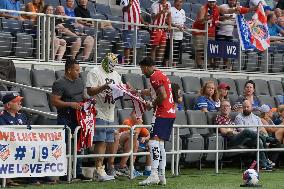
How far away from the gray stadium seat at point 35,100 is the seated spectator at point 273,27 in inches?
387

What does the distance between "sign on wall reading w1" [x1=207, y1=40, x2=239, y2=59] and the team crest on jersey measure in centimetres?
954

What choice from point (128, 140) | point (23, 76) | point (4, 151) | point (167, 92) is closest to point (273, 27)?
point (23, 76)

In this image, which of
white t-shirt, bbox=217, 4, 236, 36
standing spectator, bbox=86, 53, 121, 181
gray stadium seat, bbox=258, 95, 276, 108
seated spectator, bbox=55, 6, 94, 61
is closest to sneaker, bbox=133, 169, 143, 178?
standing spectator, bbox=86, 53, 121, 181

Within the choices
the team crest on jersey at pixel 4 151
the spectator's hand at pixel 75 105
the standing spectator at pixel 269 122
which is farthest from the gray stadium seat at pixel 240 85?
the team crest on jersey at pixel 4 151

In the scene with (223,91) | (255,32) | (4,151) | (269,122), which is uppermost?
(255,32)

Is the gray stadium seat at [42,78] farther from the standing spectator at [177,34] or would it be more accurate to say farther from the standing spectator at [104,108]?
the standing spectator at [177,34]

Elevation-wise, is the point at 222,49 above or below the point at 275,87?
above

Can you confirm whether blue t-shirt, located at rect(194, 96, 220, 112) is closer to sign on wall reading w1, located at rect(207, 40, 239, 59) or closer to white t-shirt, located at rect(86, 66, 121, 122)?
sign on wall reading w1, located at rect(207, 40, 239, 59)

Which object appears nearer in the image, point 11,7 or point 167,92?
point 167,92

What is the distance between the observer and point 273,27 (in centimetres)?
2728

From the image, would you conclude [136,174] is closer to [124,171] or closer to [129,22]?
[124,171]

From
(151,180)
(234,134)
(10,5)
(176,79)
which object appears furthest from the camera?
(176,79)

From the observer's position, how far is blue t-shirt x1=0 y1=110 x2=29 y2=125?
1608 centimetres

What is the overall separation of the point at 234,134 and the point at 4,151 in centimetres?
641
